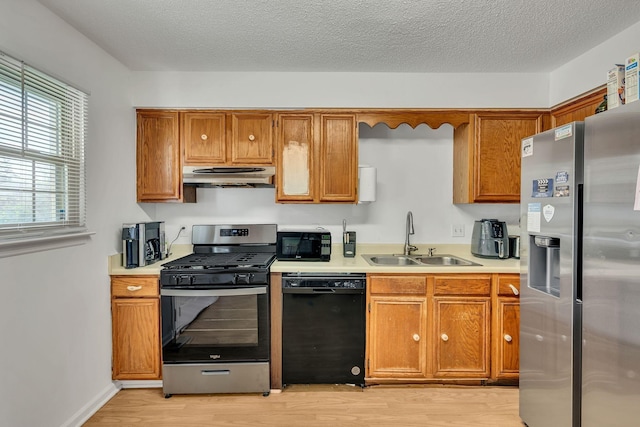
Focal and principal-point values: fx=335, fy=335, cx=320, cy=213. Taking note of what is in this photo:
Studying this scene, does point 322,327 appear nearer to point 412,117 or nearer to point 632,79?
point 412,117

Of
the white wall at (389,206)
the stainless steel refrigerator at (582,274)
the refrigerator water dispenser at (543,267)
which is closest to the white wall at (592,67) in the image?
the white wall at (389,206)

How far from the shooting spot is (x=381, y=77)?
2.77m

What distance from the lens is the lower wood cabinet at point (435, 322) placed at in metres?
2.47

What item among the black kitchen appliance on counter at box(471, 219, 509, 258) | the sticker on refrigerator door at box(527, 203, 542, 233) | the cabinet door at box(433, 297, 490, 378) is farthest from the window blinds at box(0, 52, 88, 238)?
the black kitchen appliance on counter at box(471, 219, 509, 258)

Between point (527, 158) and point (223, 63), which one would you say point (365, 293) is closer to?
point (527, 158)

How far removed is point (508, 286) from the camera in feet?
8.09

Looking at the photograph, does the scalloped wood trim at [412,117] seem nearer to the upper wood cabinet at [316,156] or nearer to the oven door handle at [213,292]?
the upper wood cabinet at [316,156]

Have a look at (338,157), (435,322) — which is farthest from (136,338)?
(435,322)

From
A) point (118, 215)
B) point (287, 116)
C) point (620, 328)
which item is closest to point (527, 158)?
point (620, 328)

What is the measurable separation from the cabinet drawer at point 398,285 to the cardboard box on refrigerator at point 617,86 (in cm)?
148

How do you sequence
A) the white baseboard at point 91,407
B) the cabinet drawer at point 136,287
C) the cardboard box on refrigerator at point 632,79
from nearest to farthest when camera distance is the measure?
1. the cardboard box on refrigerator at point 632,79
2. the white baseboard at point 91,407
3. the cabinet drawer at point 136,287

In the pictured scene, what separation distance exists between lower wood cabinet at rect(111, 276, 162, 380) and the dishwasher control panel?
0.98 metres

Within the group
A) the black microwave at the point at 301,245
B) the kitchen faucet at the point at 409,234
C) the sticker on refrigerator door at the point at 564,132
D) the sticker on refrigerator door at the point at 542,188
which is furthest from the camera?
the kitchen faucet at the point at 409,234

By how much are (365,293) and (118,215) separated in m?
1.96
